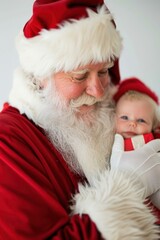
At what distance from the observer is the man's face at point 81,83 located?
1155mm

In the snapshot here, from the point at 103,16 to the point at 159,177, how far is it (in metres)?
0.56

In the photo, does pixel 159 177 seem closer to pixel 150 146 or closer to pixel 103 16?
pixel 150 146

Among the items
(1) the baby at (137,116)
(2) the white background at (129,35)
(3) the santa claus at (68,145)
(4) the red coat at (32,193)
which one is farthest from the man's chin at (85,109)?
(2) the white background at (129,35)

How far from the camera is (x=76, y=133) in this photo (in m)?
1.26

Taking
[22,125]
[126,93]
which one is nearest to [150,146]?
[126,93]

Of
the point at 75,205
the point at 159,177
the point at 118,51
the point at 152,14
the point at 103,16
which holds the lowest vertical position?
the point at 159,177

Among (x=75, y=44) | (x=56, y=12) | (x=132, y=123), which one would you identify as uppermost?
(x=56, y=12)

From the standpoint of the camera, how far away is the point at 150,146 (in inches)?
47.8

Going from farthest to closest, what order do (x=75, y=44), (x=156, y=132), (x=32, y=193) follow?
(x=156, y=132), (x=75, y=44), (x=32, y=193)

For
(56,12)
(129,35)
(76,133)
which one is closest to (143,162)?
(76,133)

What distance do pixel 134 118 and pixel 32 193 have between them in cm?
48

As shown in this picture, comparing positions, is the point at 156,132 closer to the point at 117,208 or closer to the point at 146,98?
the point at 146,98

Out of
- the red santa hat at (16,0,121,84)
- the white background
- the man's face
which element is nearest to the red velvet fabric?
the red santa hat at (16,0,121,84)

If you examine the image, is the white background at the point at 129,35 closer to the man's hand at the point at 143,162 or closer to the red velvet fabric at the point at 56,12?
the red velvet fabric at the point at 56,12
